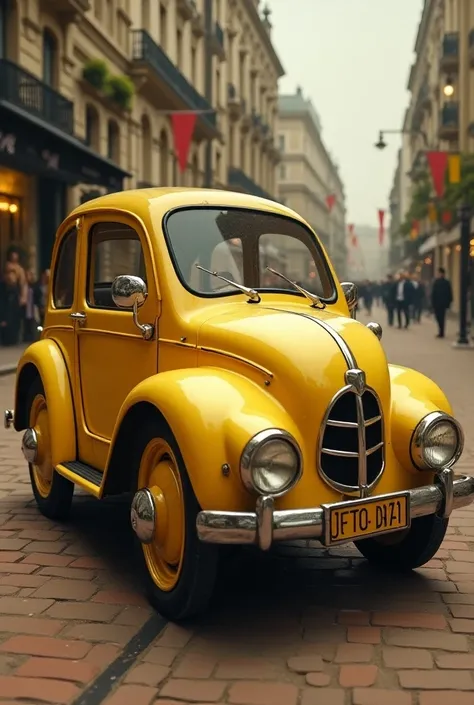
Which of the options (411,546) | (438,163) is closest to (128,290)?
Answer: (411,546)

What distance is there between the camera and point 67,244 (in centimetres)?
541

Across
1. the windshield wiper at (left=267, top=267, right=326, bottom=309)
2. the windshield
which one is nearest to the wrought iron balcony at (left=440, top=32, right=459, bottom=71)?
the windshield

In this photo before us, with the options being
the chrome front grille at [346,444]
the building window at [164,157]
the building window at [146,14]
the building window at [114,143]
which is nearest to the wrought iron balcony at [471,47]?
the building window at [164,157]

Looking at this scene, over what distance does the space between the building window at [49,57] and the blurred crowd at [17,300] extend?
481cm

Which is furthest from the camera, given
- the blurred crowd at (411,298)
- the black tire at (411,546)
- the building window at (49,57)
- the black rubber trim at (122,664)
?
the blurred crowd at (411,298)

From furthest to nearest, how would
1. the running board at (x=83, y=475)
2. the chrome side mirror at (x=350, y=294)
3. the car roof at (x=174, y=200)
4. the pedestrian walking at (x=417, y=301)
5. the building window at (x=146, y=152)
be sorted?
1. the pedestrian walking at (x=417, y=301)
2. the building window at (x=146, y=152)
3. the chrome side mirror at (x=350, y=294)
4. the car roof at (x=174, y=200)
5. the running board at (x=83, y=475)

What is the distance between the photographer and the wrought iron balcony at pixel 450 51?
40.8 m

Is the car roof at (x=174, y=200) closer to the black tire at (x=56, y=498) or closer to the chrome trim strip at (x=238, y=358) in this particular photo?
the chrome trim strip at (x=238, y=358)

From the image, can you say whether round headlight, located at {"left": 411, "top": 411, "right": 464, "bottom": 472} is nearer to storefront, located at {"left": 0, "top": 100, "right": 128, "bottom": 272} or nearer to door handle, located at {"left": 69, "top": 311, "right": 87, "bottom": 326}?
door handle, located at {"left": 69, "top": 311, "right": 87, "bottom": 326}

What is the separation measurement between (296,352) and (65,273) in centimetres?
222

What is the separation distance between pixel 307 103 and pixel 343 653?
91.5 meters

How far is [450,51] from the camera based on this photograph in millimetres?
41062

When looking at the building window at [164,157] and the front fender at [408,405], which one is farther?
the building window at [164,157]

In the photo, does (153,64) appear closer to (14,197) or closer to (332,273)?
(14,197)
